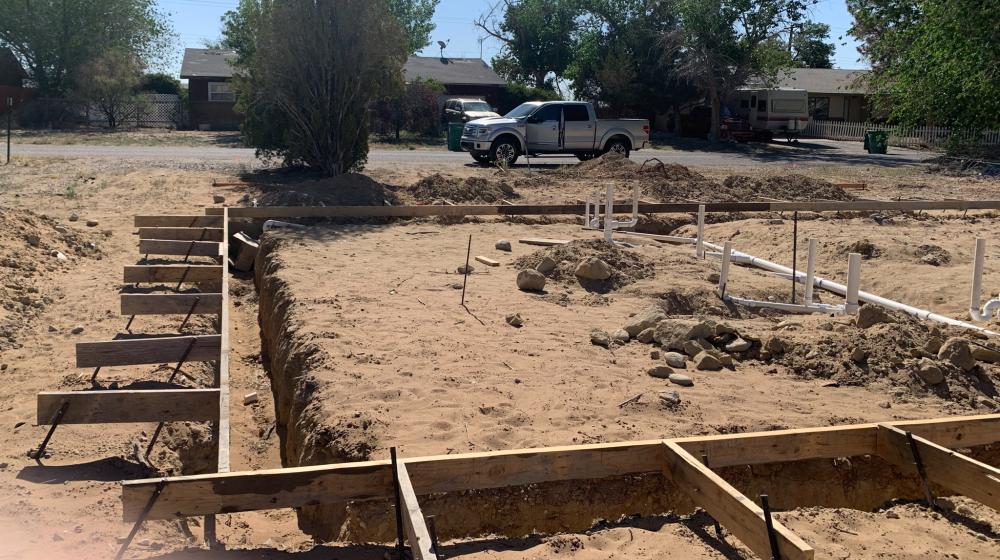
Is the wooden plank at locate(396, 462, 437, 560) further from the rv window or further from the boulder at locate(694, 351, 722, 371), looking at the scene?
the rv window

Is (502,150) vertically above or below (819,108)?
below

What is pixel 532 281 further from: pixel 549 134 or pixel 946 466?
pixel 549 134

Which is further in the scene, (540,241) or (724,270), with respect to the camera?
(540,241)

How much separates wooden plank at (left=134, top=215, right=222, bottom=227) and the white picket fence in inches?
1022

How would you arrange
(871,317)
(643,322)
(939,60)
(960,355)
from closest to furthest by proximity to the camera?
(960,355), (871,317), (643,322), (939,60)

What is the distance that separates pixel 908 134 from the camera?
3997cm

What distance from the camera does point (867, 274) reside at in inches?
437

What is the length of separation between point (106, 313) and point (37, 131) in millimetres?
28003

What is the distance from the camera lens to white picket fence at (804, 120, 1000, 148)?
3015cm

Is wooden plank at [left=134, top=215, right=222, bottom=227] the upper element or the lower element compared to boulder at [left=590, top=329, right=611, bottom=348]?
upper

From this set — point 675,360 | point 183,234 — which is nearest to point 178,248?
point 183,234

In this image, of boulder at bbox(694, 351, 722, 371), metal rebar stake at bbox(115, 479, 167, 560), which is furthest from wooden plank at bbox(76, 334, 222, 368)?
boulder at bbox(694, 351, 722, 371)

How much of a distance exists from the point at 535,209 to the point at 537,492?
986 cm

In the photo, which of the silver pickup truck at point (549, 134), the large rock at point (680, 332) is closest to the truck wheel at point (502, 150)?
the silver pickup truck at point (549, 134)
